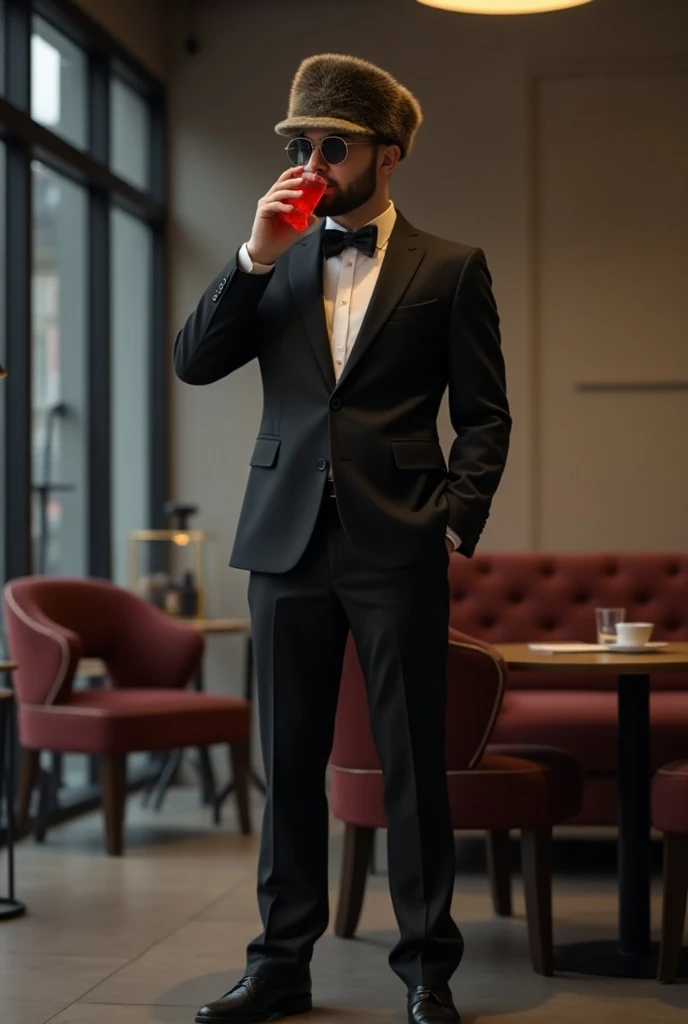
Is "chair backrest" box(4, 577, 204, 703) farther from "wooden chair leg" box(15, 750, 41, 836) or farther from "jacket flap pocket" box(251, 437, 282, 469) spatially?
"jacket flap pocket" box(251, 437, 282, 469)

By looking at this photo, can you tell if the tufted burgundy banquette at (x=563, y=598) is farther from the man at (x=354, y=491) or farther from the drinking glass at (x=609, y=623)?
the man at (x=354, y=491)

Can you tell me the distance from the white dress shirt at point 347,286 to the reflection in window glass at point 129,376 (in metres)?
3.58

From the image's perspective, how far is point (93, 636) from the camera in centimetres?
514

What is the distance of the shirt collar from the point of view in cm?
278

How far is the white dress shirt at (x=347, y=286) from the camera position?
2707 millimetres

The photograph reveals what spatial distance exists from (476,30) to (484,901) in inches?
148

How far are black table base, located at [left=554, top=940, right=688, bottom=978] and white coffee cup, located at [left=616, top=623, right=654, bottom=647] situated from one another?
0.68 meters


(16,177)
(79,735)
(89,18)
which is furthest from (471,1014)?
(89,18)

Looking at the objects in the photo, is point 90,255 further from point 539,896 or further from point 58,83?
point 539,896

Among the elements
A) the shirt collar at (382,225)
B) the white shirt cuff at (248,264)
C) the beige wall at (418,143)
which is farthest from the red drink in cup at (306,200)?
the beige wall at (418,143)

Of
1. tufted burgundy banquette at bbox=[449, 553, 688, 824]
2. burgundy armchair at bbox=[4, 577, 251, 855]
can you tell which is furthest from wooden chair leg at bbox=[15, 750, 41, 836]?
tufted burgundy banquette at bbox=[449, 553, 688, 824]

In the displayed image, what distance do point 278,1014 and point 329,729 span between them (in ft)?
1.75

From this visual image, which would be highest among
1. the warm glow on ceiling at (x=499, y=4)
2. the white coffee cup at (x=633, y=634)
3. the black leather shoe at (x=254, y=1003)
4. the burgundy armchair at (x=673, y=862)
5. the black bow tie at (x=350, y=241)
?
the warm glow on ceiling at (x=499, y=4)

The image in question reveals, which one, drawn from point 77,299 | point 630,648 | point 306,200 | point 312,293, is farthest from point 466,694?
point 77,299
